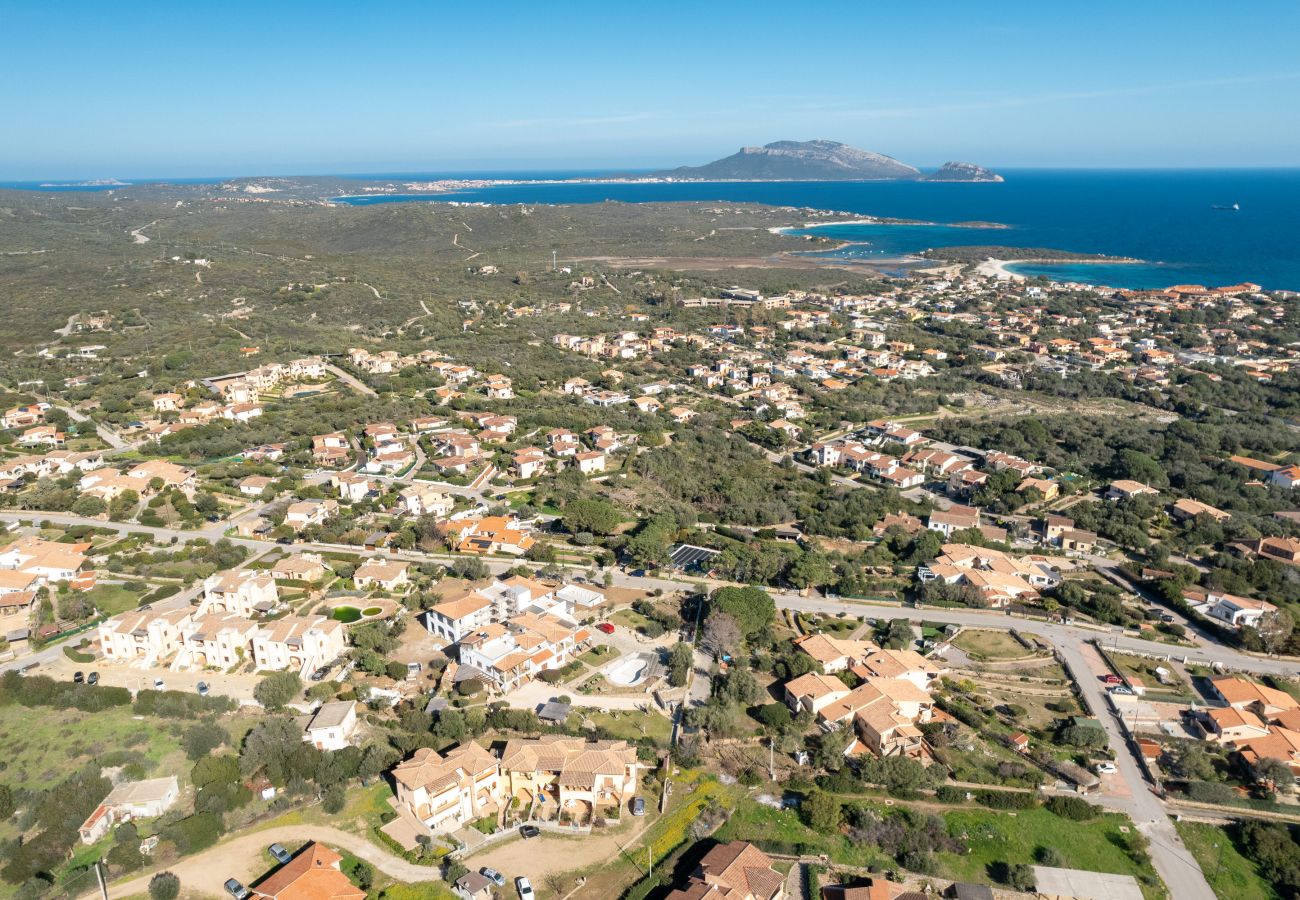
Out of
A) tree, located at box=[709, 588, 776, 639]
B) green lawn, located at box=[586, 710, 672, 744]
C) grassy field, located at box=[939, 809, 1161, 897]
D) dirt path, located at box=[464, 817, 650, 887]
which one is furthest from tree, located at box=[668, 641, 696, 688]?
grassy field, located at box=[939, 809, 1161, 897]

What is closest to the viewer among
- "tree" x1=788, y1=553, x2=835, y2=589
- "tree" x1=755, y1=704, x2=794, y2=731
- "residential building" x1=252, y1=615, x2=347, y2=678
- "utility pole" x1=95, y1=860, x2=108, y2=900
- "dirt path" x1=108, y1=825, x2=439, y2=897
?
"utility pole" x1=95, y1=860, x2=108, y2=900

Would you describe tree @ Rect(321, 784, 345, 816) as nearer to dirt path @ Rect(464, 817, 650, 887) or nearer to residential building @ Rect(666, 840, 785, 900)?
dirt path @ Rect(464, 817, 650, 887)

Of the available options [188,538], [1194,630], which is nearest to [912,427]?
[1194,630]

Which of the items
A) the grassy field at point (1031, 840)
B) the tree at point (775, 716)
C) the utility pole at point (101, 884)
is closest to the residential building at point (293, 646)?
the utility pole at point (101, 884)

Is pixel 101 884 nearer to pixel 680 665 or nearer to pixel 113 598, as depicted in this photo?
pixel 113 598

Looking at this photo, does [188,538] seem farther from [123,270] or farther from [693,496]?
[123,270]
